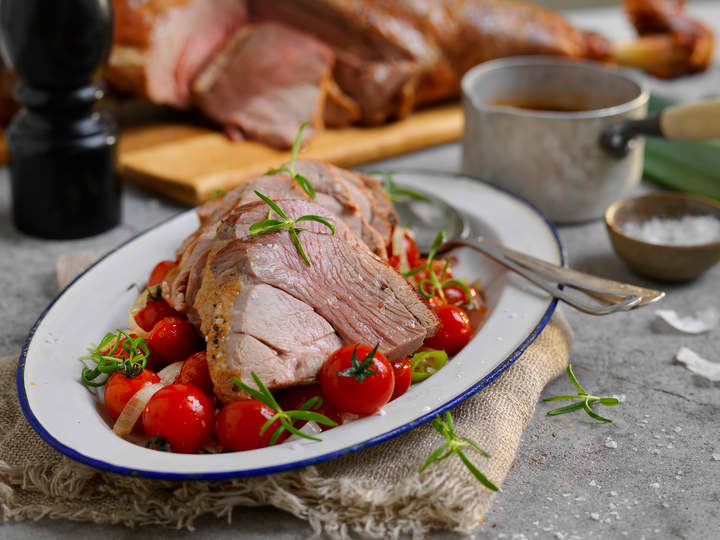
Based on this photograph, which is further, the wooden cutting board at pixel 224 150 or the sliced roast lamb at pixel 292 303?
the wooden cutting board at pixel 224 150

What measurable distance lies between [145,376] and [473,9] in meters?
2.77

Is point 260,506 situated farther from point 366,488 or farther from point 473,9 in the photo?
point 473,9

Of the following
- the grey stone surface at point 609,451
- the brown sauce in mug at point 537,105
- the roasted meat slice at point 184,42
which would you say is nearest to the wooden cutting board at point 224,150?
the roasted meat slice at point 184,42

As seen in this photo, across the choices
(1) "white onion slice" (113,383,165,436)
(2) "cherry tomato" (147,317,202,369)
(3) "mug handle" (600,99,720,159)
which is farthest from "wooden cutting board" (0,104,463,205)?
(1) "white onion slice" (113,383,165,436)

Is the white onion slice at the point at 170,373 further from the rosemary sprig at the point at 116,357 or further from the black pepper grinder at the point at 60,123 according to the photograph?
the black pepper grinder at the point at 60,123

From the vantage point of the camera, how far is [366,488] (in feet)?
5.53

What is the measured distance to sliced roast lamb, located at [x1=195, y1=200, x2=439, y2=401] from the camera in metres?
1.75

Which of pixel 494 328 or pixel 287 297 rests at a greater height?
pixel 287 297

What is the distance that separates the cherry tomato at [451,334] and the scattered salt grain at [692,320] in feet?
2.52

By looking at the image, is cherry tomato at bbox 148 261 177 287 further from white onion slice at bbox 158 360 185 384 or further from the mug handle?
the mug handle

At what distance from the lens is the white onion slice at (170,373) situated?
Answer: 1934 millimetres

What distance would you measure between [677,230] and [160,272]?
67.1 inches

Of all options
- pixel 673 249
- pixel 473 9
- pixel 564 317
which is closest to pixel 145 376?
pixel 564 317

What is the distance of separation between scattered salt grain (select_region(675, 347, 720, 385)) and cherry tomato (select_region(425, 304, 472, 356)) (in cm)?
66
